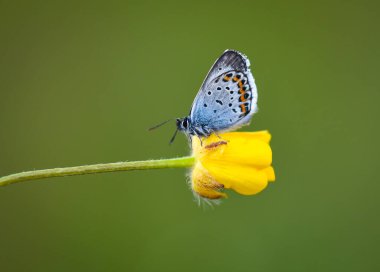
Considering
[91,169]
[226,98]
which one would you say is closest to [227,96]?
[226,98]

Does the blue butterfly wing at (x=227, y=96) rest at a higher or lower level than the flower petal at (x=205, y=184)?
higher

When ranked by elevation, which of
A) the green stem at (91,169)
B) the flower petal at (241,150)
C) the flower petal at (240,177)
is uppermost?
the green stem at (91,169)

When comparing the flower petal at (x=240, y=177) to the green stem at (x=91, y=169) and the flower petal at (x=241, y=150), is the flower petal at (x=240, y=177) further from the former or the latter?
the green stem at (x=91, y=169)

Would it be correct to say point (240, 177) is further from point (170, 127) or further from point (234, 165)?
point (170, 127)

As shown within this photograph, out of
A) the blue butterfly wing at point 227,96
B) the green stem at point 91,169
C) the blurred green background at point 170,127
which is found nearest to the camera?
the green stem at point 91,169

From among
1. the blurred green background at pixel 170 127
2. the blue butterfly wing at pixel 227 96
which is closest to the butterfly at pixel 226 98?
the blue butterfly wing at pixel 227 96

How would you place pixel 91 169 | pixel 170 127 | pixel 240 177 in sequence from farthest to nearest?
1. pixel 170 127
2. pixel 240 177
3. pixel 91 169

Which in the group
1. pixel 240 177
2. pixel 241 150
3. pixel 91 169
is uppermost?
pixel 91 169
